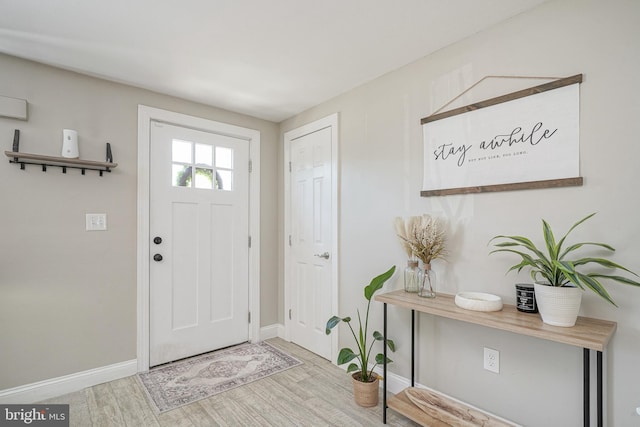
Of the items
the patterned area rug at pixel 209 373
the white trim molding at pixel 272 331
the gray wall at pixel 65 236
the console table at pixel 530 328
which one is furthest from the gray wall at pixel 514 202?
the gray wall at pixel 65 236

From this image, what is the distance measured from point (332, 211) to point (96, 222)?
5.98 ft

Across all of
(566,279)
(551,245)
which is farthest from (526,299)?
(551,245)

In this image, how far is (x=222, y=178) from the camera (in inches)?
119

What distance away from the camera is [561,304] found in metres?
1.32

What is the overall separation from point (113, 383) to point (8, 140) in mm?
1843

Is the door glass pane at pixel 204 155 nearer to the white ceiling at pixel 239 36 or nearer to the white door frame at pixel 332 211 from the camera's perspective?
the white ceiling at pixel 239 36

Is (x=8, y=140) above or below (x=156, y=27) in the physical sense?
below

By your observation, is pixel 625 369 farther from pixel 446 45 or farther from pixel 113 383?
pixel 113 383

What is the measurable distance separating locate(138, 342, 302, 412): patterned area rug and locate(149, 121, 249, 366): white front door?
0.14m

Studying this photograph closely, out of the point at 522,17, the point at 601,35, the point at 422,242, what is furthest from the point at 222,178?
the point at 601,35

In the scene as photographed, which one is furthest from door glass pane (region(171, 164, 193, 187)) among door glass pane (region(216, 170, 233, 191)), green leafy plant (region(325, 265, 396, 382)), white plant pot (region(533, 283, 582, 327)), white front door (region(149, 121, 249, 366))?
white plant pot (region(533, 283, 582, 327))

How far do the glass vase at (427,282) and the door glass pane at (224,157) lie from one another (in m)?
2.07

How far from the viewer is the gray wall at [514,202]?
1.36 metres

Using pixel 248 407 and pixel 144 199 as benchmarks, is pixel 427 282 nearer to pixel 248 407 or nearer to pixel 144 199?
pixel 248 407
